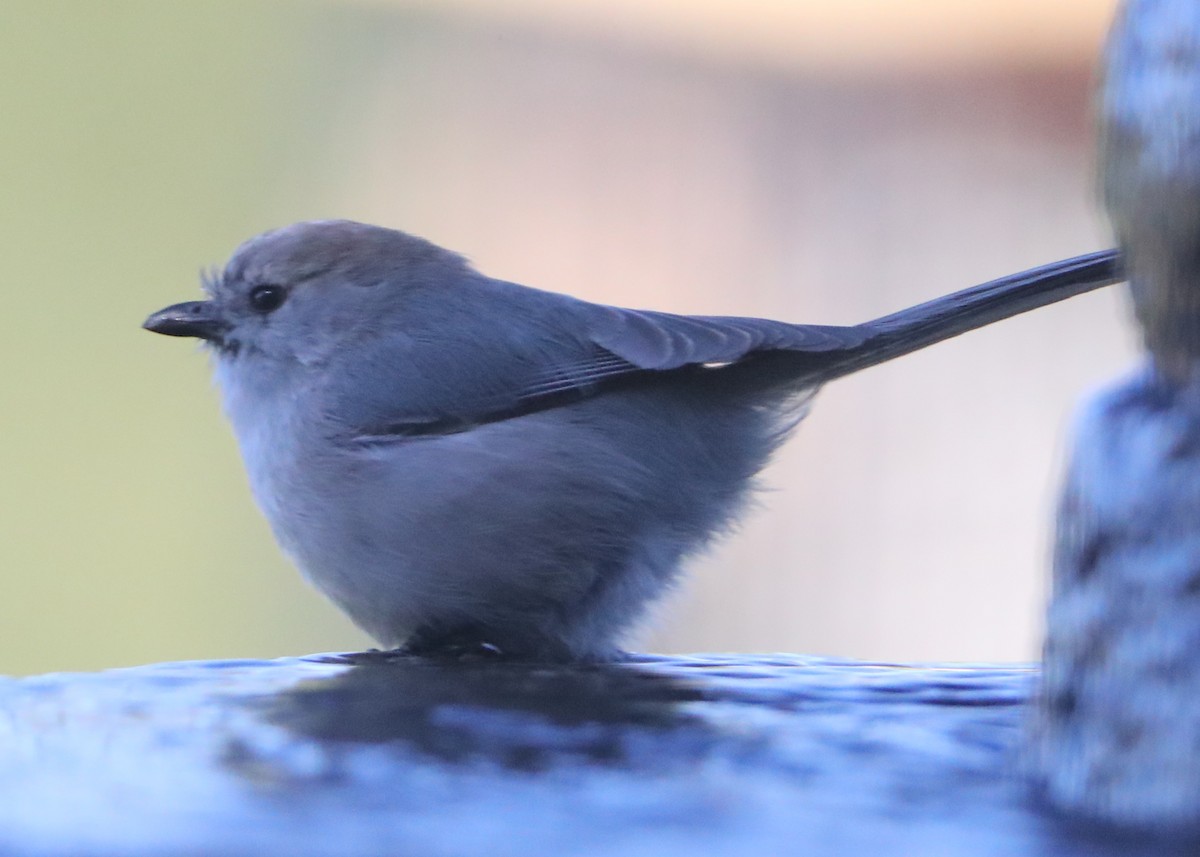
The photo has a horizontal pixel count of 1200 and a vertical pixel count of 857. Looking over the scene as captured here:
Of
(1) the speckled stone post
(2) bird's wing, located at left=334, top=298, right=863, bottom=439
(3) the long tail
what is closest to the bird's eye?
(2) bird's wing, located at left=334, top=298, right=863, bottom=439

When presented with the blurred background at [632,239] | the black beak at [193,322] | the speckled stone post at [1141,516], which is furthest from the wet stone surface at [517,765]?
the blurred background at [632,239]

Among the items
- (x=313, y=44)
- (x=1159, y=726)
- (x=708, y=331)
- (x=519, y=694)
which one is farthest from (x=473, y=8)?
(x=1159, y=726)

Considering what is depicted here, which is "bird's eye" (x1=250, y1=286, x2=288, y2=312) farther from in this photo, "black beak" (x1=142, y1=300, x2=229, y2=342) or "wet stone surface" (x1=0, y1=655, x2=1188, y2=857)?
"wet stone surface" (x1=0, y1=655, x2=1188, y2=857)

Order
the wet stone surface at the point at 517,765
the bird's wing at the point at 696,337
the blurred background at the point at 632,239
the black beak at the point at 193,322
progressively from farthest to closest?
the blurred background at the point at 632,239 < the black beak at the point at 193,322 < the bird's wing at the point at 696,337 < the wet stone surface at the point at 517,765

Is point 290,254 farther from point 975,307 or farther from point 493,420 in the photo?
point 975,307

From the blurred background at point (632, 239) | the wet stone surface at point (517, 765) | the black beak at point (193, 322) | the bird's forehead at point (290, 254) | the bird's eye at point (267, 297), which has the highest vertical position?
the blurred background at point (632, 239)

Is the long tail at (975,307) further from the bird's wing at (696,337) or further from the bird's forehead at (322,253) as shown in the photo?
the bird's forehead at (322,253)

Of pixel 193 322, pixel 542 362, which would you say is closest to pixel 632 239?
pixel 193 322
